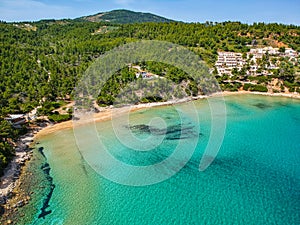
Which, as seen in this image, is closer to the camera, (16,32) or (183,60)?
(183,60)

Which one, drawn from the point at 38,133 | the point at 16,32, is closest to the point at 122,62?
the point at 38,133

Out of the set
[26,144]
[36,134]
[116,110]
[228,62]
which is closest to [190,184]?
[26,144]

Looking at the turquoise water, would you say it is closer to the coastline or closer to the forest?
the coastline

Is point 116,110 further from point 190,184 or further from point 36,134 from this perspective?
point 190,184

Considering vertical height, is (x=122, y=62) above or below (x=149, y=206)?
above

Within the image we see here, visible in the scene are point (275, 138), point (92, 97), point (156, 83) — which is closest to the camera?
point (275, 138)

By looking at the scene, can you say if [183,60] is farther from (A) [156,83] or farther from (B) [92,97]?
(B) [92,97]

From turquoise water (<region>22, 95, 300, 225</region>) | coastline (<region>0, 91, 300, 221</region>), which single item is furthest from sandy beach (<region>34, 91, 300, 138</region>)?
turquoise water (<region>22, 95, 300, 225</region>)
